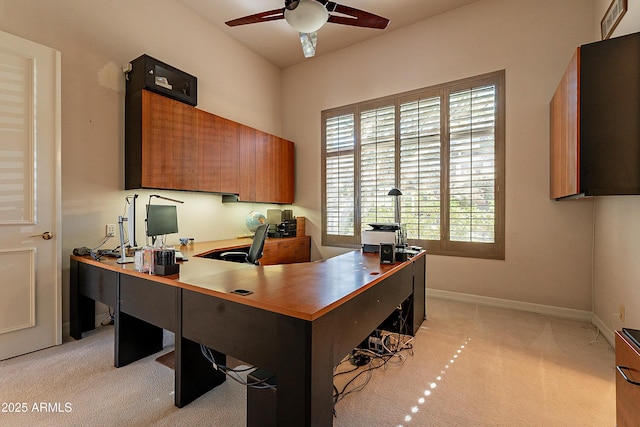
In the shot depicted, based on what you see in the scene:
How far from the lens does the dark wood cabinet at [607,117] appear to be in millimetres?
1771

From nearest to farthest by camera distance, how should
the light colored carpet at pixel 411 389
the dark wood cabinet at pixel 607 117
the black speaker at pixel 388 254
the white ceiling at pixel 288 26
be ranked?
the light colored carpet at pixel 411 389 < the dark wood cabinet at pixel 607 117 < the black speaker at pixel 388 254 < the white ceiling at pixel 288 26

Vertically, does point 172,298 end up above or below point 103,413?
above

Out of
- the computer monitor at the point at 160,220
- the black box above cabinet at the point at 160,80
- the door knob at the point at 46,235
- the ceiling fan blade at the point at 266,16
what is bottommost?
the door knob at the point at 46,235

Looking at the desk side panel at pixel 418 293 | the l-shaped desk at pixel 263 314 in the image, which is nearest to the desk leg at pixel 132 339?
the l-shaped desk at pixel 263 314

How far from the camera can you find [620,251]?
2.35 m

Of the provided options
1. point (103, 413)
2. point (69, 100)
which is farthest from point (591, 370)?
point (69, 100)

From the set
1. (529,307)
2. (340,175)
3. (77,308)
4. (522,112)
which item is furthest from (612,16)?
(77,308)

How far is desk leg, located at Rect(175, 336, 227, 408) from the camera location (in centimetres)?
164

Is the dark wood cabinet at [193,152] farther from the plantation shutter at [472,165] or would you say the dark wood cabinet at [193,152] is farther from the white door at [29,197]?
the plantation shutter at [472,165]

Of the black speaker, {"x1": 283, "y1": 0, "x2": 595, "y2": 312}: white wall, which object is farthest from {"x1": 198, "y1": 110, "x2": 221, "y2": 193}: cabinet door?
{"x1": 283, "y1": 0, "x2": 595, "y2": 312}: white wall

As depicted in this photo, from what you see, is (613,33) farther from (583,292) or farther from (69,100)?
(69,100)

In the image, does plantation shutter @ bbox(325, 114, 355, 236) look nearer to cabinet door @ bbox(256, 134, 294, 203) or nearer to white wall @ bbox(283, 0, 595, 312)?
cabinet door @ bbox(256, 134, 294, 203)

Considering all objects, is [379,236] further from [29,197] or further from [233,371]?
[29,197]

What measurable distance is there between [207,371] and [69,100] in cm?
281
